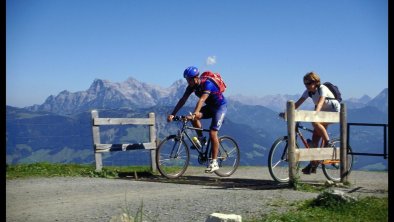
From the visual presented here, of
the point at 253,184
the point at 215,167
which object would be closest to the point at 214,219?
the point at 253,184

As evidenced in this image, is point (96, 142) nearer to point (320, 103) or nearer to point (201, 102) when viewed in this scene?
point (201, 102)

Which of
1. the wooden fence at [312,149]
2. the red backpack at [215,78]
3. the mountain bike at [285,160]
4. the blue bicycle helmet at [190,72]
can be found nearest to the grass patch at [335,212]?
the wooden fence at [312,149]

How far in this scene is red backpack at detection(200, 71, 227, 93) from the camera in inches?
465

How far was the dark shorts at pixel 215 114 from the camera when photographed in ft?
39.0

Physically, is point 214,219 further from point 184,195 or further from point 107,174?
point 107,174

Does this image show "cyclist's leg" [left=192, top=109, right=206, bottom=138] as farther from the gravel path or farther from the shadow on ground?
the gravel path

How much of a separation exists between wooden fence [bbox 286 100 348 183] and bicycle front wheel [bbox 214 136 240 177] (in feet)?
9.50

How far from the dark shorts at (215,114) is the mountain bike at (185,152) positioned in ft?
1.07

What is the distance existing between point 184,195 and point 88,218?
2.48 metres

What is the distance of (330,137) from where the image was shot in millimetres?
11828

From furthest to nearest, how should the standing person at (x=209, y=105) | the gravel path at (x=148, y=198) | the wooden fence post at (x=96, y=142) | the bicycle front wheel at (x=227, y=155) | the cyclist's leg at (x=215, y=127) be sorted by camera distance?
the wooden fence post at (x=96, y=142), the bicycle front wheel at (x=227, y=155), the cyclist's leg at (x=215, y=127), the standing person at (x=209, y=105), the gravel path at (x=148, y=198)

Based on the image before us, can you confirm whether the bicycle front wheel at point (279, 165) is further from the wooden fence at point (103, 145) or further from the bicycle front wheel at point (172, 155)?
the wooden fence at point (103, 145)

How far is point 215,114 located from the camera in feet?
39.4

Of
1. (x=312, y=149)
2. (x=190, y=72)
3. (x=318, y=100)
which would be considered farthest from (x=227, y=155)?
(x=318, y=100)
